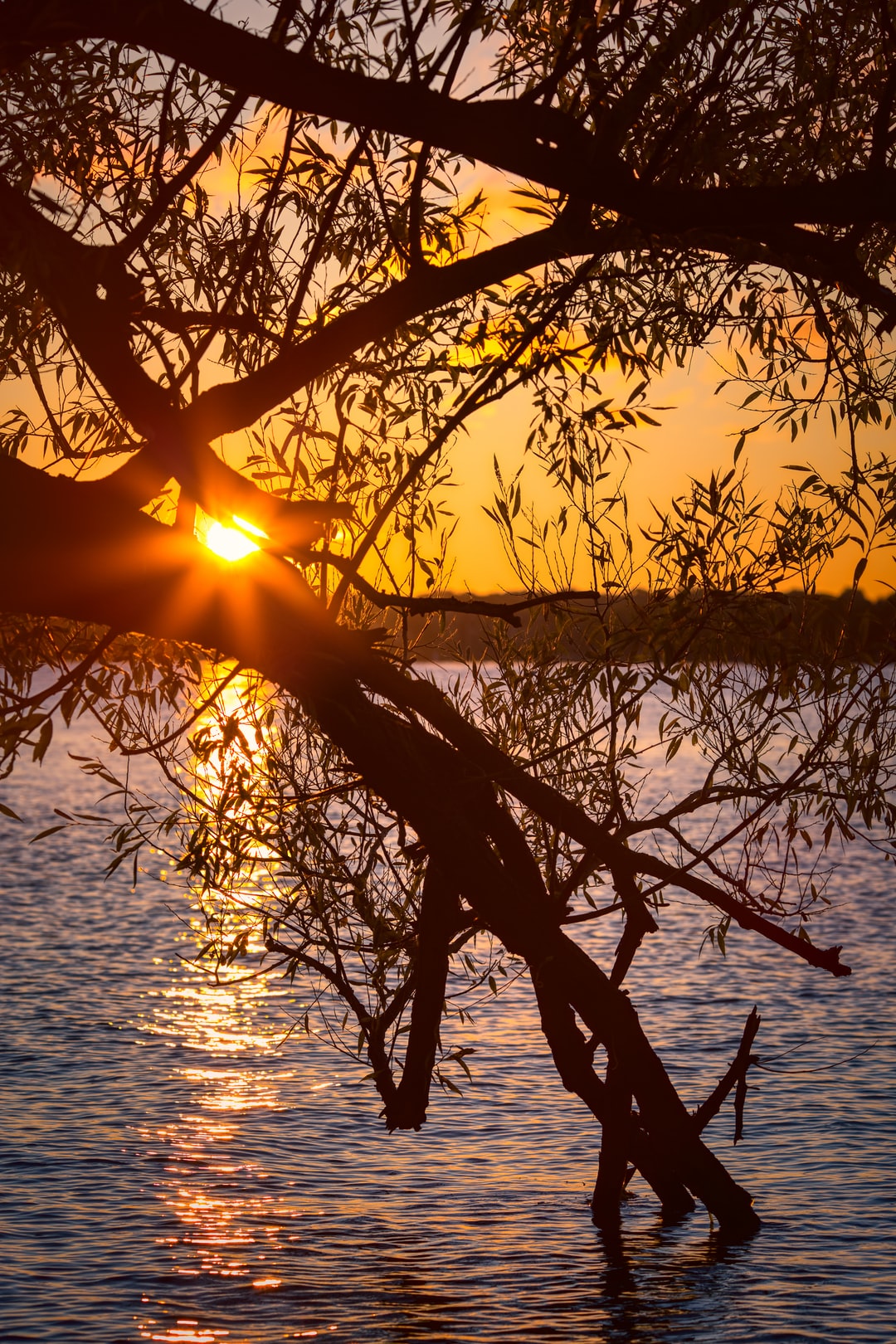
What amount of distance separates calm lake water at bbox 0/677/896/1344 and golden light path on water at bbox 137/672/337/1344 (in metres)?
0.04

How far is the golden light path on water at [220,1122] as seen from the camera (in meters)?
8.16

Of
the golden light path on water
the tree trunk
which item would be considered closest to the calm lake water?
the golden light path on water

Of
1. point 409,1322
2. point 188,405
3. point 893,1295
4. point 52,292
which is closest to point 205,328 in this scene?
point 188,405

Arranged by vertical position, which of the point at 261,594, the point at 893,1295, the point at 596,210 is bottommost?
the point at 893,1295

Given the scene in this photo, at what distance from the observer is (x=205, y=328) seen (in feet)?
24.5

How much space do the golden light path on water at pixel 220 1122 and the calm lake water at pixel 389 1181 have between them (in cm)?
4

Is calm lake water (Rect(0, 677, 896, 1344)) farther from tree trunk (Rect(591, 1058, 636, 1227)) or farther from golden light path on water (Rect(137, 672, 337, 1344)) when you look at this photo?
tree trunk (Rect(591, 1058, 636, 1227))

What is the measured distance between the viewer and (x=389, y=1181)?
11.3 meters

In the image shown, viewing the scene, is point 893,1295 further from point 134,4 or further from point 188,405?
point 134,4

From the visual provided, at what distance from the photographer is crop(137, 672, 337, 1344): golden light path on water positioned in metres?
8.16

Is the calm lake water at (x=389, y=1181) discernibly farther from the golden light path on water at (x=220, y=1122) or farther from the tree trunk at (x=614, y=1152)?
the tree trunk at (x=614, y=1152)

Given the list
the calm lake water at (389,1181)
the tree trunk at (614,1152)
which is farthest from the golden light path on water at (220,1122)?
the tree trunk at (614,1152)

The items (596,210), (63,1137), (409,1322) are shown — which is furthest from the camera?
(63,1137)

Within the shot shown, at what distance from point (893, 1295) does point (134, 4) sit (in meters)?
8.20
